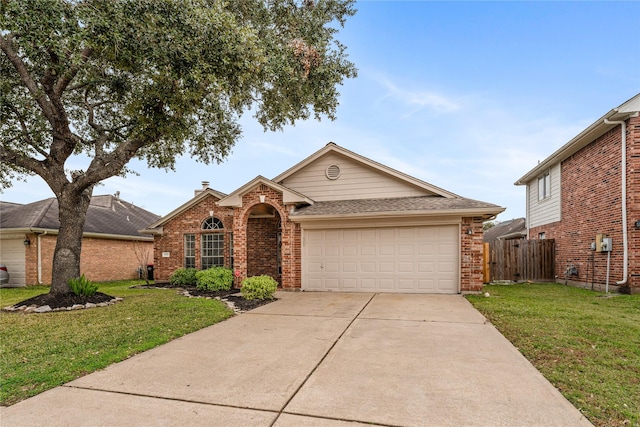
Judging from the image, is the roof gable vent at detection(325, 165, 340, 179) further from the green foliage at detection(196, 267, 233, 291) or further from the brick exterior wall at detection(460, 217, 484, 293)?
the green foliage at detection(196, 267, 233, 291)

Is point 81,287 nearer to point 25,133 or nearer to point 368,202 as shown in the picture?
point 25,133

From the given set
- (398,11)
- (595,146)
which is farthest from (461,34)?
(595,146)

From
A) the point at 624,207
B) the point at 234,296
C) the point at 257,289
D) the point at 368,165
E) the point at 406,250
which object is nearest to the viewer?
the point at 257,289

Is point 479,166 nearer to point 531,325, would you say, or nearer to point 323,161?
point 323,161

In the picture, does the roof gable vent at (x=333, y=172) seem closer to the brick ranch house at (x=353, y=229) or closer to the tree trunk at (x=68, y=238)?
the brick ranch house at (x=353, y=229)

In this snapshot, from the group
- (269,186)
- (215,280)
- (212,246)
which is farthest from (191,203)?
(269,186)

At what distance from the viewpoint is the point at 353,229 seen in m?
11.1

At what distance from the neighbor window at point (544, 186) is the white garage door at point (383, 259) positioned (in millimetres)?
8279

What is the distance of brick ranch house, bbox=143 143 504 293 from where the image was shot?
10242 mm

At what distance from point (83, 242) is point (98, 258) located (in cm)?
118

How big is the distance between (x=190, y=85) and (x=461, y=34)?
977cm

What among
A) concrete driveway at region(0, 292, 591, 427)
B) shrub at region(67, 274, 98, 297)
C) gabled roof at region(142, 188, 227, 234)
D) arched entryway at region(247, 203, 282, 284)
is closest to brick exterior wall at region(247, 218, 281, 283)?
arched entryway at region(247, 203, 282, 284)

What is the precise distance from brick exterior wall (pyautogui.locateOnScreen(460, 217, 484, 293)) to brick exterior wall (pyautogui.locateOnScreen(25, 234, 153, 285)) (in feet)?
55.7

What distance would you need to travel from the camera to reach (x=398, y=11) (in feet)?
37.6
